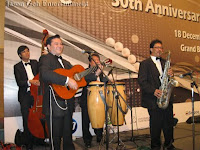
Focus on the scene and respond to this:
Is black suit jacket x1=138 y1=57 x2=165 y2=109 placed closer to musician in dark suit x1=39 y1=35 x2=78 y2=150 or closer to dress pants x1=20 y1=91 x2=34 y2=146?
musician in dark suit x1=39 y1=35 x2=78 y2=150

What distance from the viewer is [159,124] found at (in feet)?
9.61

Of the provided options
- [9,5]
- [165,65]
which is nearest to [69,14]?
[9,5]

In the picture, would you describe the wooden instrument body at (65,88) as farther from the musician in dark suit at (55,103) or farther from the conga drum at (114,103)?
the conga drum at (114,103)

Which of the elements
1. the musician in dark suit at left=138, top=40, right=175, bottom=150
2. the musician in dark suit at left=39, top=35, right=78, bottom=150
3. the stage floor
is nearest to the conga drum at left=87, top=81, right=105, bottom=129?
the stage floor

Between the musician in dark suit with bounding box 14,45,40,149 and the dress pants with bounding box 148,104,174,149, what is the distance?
1984mm

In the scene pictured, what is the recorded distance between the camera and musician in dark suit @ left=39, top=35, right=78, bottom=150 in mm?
2102

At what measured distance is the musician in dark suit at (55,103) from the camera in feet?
6.89

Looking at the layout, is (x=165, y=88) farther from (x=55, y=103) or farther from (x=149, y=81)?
(x=55, y=103)

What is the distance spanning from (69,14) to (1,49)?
5.26ft

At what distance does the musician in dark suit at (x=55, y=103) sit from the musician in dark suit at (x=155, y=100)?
124 cm

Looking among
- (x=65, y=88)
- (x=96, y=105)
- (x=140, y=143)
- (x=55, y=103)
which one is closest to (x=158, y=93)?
(x=96, y=105)

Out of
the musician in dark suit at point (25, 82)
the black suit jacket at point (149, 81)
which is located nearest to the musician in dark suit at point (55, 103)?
the musician in dark suit at point (25, 82)

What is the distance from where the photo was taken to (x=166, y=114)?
120 inches

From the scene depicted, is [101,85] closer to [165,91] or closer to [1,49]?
[165,91]
